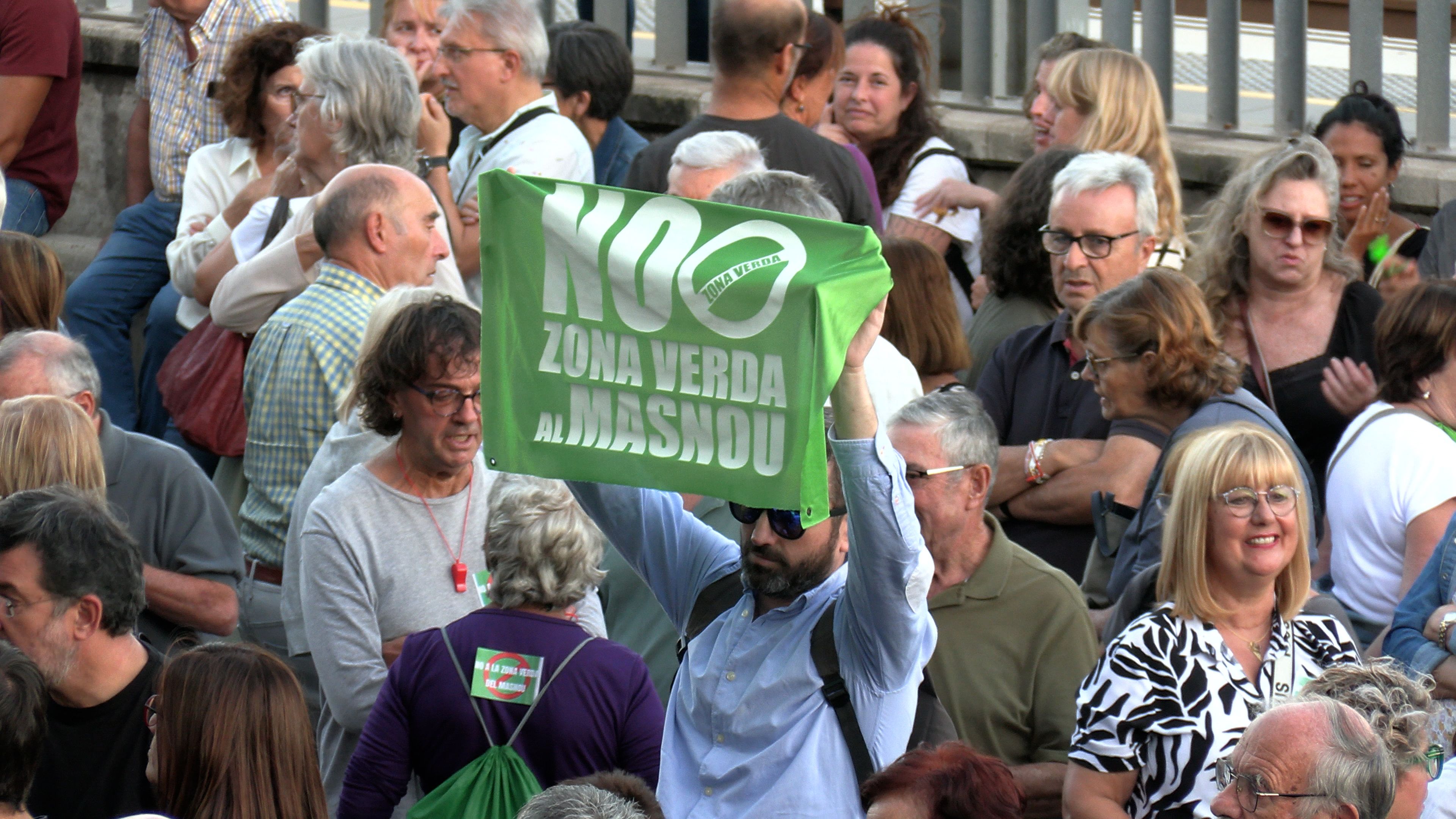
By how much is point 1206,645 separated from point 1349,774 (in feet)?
2.13

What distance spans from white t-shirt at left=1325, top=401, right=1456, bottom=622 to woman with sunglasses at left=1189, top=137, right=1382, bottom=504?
632 millimetres

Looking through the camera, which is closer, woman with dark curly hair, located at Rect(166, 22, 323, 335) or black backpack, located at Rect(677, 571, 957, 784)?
black backpack, located at Rect(677, 571, 957, 784)

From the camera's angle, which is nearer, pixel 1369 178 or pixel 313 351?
pixel 313 351

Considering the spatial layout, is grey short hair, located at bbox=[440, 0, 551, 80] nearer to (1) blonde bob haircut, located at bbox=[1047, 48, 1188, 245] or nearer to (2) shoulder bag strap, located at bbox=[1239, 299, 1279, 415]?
(1) blonde bob haircut, located at bbox=[1047, 48, 1188, 245]

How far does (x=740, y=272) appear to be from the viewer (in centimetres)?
290

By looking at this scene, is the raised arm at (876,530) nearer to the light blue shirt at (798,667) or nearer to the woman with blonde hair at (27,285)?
the light blue shirt at (798,667)

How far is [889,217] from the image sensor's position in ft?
22.7

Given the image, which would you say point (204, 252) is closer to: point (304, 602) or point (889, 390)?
point (304, 602)

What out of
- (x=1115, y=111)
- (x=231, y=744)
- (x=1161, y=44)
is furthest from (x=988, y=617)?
(x=1161, y=44)

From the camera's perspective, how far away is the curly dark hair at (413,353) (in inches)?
168

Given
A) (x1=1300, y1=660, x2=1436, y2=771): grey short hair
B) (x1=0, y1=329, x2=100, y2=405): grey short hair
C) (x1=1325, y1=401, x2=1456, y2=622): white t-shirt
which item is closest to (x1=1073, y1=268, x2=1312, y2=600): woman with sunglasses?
(x1=1325, y1=401, x2=1456, y2=622): white t-shirt

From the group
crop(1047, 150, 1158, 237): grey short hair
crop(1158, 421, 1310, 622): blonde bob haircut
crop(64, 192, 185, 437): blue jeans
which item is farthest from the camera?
crop(64, 192, 185, 437): blue jeans

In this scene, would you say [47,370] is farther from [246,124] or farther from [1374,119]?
[1374,119]

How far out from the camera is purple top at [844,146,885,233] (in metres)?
6.27
